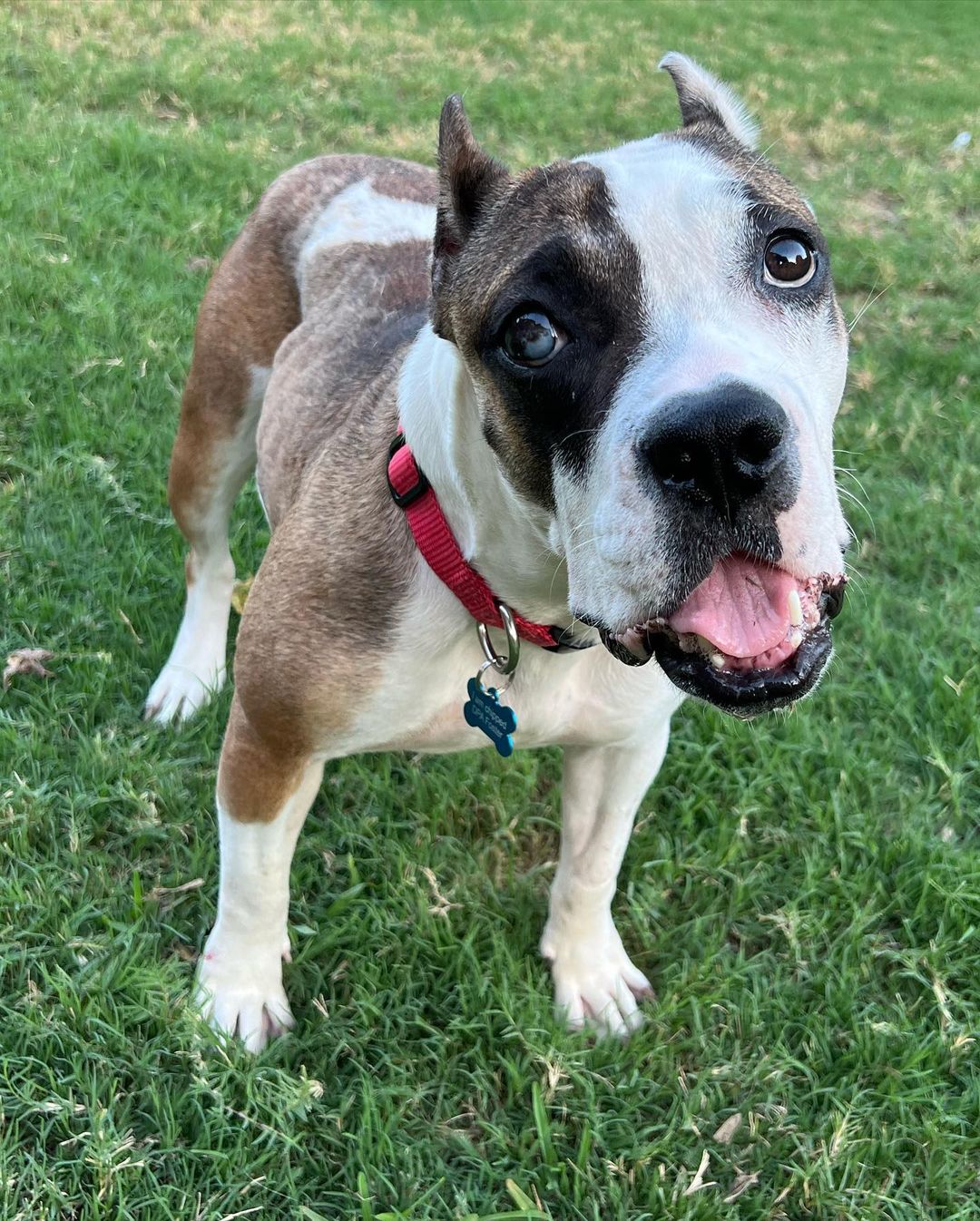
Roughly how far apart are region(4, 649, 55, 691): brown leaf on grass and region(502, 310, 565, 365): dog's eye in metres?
2.33

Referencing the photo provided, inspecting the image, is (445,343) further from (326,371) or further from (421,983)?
(421,983)

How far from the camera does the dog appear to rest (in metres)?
1.88

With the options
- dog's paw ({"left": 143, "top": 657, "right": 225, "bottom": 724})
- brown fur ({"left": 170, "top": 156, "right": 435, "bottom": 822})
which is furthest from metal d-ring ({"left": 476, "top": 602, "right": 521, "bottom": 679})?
dog's paw ({"left": 143, "top": 657, "right": 225, "bottom": 724})

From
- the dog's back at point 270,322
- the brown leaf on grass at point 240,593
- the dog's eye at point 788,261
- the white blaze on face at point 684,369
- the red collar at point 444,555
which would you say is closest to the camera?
the white blaze on face at point 684,369

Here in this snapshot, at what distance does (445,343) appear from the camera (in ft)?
8.16

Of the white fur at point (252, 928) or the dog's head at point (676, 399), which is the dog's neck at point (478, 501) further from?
the white fur at point (252, 928)

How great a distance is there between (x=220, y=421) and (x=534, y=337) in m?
2.15

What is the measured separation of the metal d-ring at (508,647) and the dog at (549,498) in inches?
0.5

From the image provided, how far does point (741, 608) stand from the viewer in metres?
1.94

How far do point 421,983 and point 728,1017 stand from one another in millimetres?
842

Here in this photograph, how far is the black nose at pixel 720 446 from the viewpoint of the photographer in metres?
1.74

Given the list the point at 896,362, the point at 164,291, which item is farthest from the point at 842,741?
the point at 164,291

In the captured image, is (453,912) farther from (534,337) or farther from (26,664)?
(534,337)

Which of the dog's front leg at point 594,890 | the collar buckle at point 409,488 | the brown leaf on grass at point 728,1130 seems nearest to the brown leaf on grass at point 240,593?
the dog's front leg at point 594,890
